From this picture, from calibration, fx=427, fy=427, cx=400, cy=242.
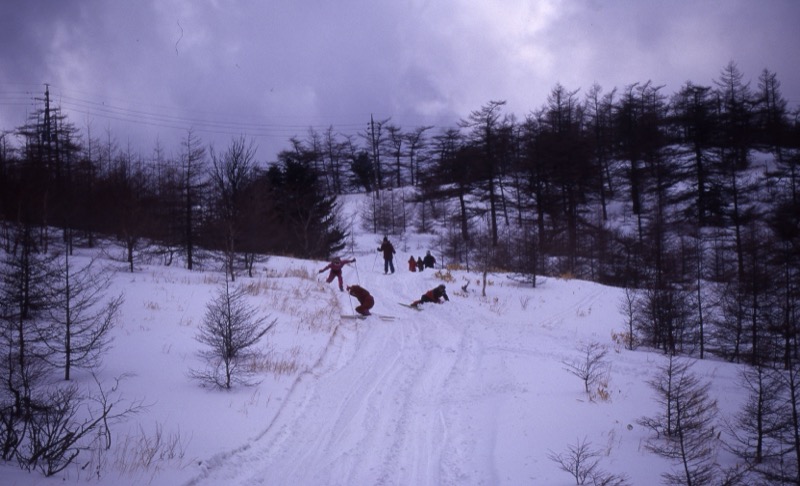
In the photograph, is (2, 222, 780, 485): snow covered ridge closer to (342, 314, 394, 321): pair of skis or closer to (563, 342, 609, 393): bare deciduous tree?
(563, 342, 609, 393): bare deciduous tree

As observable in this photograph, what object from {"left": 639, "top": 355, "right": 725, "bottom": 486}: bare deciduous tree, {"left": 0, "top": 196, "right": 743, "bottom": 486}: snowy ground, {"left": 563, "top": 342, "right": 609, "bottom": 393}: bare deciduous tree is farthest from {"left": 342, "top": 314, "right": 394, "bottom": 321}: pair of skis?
{"left": 639, "top": 355, "right": 725, "bottom": 486}: bare deciduous tree

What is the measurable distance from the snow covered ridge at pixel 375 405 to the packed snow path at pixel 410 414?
0.09 feet

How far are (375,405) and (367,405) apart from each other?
14 centimetres

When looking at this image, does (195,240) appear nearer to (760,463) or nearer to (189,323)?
(189,323)

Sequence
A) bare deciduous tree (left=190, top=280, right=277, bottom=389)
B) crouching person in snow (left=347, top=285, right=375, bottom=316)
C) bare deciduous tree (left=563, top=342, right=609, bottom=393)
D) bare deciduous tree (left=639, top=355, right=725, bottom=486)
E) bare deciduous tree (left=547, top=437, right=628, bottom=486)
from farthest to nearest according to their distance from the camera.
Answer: crouching person in snow (left=347, top=285, right=375, bottom=316), bare deciduous tree (left=563, top=342, right=609, bottom=393), bare deciduous tree (left=190, top=280, right=277, bottom=389), bare deciduous tree (left=639, top=355, right=725, bottom=486), bare deciduous tree (left=547, top=437, right=628, bottom=486)

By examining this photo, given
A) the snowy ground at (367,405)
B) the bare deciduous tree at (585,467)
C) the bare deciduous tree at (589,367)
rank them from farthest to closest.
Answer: the bare deciduous tree at (589,367) < the snowy ground at (367,405) < the bare deciduous tree at (585,467)

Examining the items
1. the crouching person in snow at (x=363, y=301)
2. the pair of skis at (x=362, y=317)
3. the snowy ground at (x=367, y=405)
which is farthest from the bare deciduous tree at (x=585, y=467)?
the crouching person in snow at (x=363, y=301)

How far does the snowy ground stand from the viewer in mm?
5102

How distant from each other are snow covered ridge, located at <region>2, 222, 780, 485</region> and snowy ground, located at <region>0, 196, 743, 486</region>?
0.10 ft

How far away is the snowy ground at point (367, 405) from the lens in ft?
16.7

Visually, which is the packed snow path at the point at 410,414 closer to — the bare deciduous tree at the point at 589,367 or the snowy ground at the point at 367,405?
the snowy ground at the point at 367,405

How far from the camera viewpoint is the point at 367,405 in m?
7.16

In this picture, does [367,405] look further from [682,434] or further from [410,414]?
[682,434]

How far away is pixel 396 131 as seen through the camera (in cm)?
6369
